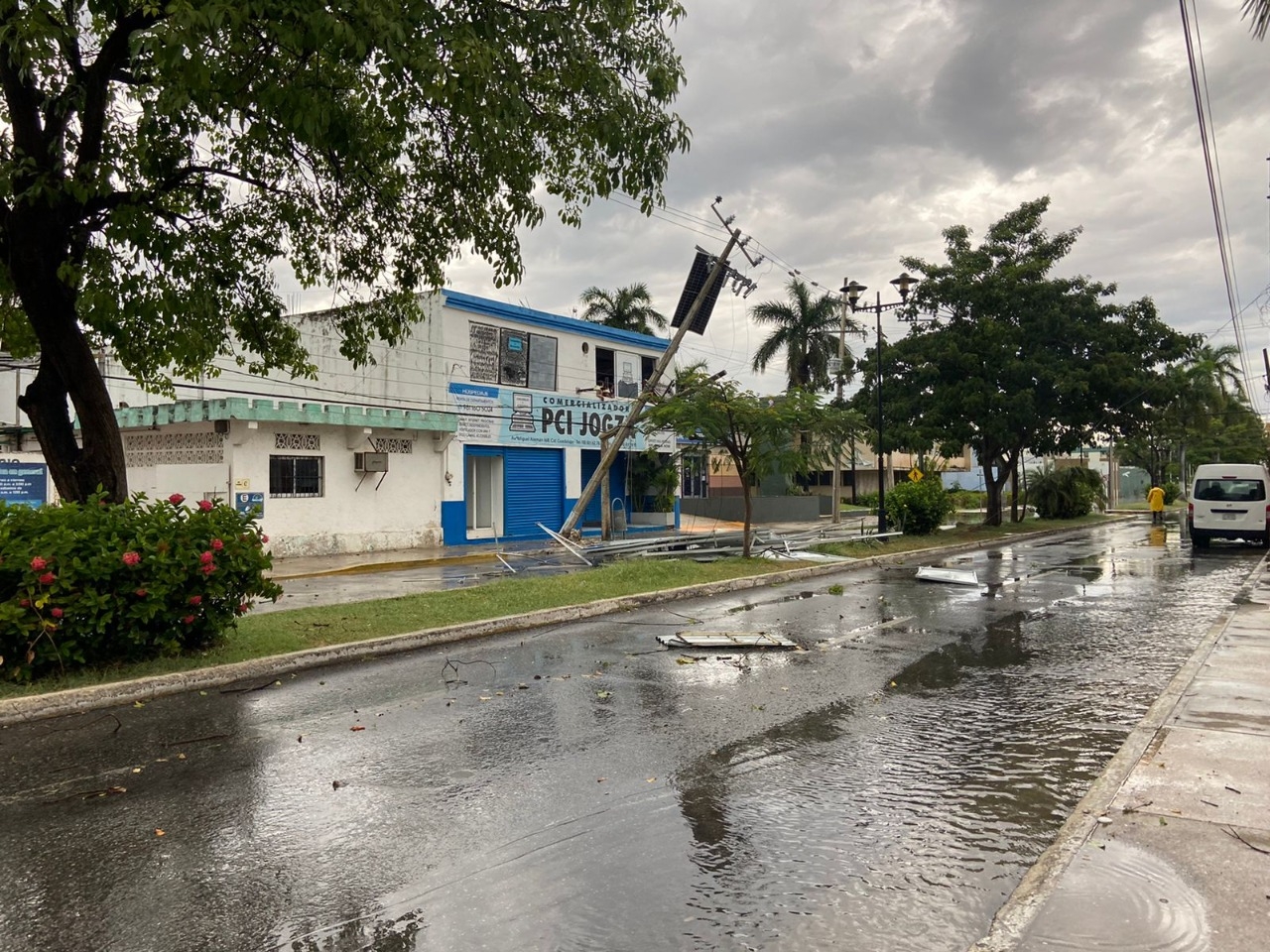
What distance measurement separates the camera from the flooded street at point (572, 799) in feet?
11.8

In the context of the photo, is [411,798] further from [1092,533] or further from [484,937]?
[1092,533]

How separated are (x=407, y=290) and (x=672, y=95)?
3796mm

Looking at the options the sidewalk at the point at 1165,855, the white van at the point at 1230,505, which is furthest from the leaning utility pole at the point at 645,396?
the sidewalk at the point at 1165,855

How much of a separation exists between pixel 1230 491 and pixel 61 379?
25.9 m

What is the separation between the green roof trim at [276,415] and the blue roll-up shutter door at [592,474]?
314 inches

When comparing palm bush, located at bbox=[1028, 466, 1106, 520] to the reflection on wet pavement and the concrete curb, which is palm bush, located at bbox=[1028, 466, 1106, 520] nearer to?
the concrete curb

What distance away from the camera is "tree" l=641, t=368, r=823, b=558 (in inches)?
707

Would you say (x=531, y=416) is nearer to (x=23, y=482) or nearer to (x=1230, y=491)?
(x=23, y=482)

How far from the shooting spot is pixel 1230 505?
23.2m

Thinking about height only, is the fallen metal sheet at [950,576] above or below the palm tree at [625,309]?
below

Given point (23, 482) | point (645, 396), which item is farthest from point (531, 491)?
point (23, 482)

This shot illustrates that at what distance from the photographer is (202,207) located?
9.52 m

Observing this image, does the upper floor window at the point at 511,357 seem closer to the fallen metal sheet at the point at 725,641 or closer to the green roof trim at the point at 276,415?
the green roof trim at the point at 276,415

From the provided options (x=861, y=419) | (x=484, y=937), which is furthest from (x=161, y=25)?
(x=861, y=419)
